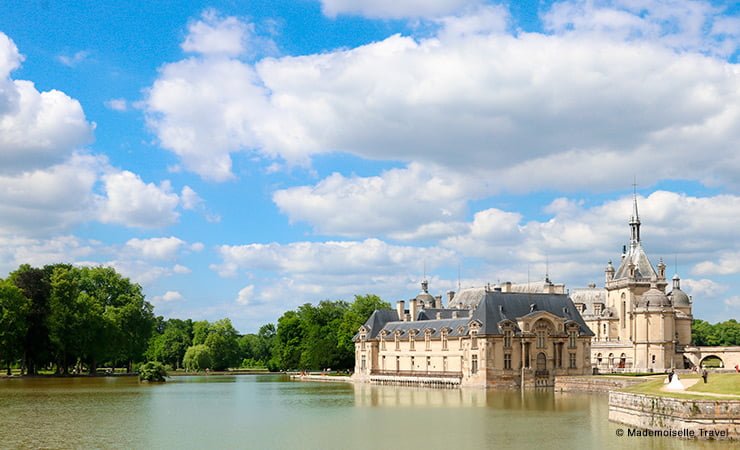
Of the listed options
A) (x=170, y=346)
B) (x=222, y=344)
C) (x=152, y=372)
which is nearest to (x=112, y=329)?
(x=152, y=372)

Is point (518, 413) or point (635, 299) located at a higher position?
point (635, 299)

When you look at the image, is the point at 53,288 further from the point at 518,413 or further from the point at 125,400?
the point at 518,413

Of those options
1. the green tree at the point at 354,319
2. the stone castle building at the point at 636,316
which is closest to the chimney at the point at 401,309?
the green tree at the point at 354,319

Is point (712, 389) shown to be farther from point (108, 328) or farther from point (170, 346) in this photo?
point (170, 346)

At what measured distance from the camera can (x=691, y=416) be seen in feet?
101

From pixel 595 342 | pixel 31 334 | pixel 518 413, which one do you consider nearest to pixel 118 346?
pixel 31 334

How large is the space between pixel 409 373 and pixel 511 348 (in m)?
12.7

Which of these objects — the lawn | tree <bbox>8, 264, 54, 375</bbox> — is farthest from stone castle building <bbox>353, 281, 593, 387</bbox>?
tree <bbox>8, 264, 54, 375</bbox>

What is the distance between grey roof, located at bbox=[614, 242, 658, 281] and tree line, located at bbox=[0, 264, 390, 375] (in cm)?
2522

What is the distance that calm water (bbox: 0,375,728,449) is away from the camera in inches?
1212

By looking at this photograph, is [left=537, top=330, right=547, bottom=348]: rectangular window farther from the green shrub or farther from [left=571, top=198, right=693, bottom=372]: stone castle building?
the green shrub

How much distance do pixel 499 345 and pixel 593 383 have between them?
334 inches

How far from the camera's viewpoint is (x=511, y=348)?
6538 centimetres

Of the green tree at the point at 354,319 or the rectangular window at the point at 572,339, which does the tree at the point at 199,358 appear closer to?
the green tree at the point at 354,319
